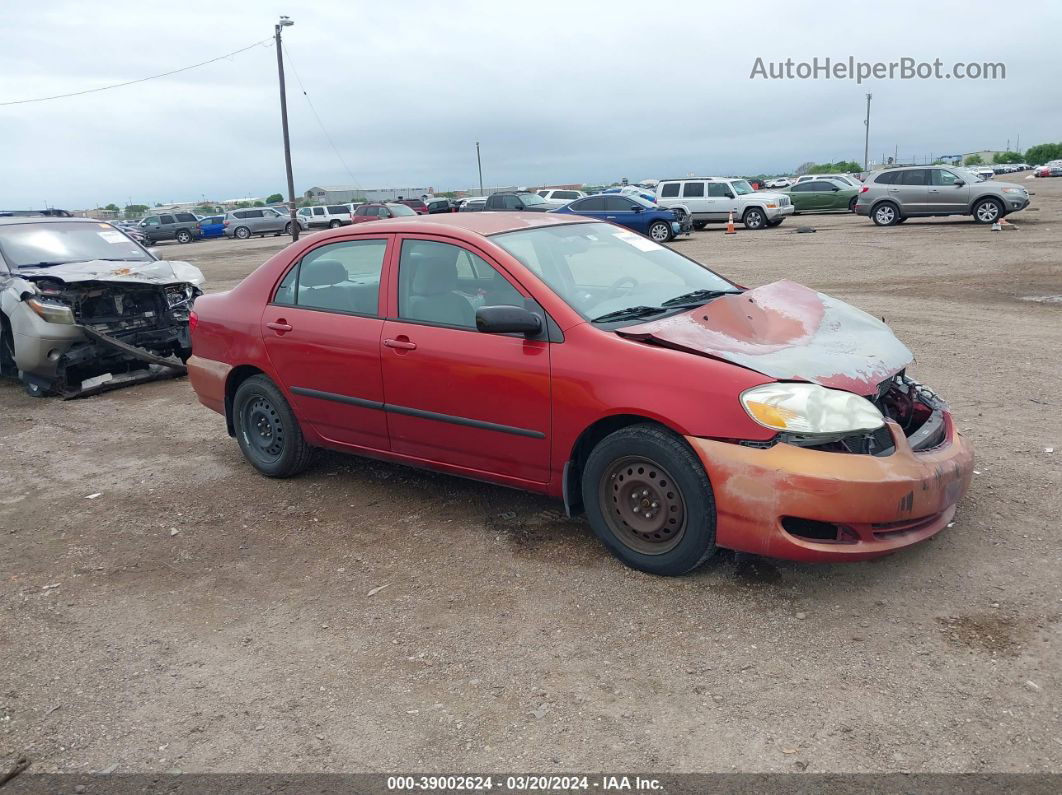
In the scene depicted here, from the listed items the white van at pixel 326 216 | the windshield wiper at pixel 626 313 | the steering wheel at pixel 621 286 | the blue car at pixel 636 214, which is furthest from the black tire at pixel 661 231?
the white van at pixel 326 216

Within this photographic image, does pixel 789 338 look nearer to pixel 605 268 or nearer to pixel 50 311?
pixel 605 268

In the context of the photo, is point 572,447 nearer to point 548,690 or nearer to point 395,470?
point 548,690

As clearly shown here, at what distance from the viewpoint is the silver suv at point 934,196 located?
23672 mm

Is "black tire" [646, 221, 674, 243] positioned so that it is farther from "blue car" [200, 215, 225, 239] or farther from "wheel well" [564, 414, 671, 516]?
"blue car" [200, 215, 225, 239]

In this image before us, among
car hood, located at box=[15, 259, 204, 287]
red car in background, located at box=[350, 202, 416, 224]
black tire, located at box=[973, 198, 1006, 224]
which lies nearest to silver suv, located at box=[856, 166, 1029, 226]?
black tire, located at box=[973, 198, 1006, 224]

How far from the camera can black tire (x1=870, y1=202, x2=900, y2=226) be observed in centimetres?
2531

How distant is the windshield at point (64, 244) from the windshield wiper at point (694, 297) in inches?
278

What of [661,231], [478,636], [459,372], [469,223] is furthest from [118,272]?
[661,231]

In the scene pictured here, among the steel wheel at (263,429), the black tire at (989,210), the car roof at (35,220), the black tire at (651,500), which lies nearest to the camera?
the black tire at (651,500)

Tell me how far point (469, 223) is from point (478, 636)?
7.60ft

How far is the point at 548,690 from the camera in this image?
10.7 ft

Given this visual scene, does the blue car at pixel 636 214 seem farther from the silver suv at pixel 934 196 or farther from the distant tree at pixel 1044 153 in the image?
the distant tree at pixel 1044 153

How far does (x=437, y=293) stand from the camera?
4.72m

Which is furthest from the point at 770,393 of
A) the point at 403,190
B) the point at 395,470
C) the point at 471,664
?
the point at 403,190
